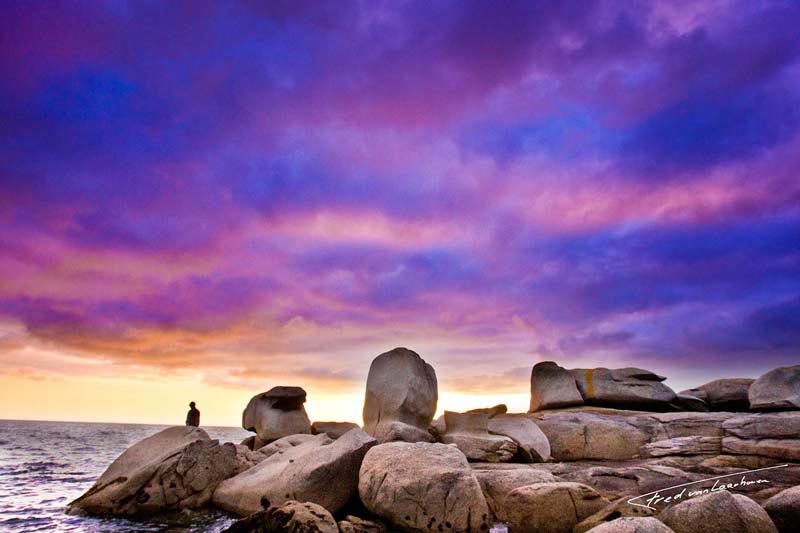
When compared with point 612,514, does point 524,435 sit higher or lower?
higher

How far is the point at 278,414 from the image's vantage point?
2436cm

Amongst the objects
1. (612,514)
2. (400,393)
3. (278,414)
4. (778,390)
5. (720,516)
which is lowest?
(612,514)

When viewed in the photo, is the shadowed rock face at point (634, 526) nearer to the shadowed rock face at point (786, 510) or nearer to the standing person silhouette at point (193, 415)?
the shadowed rock face at point (786, 510)

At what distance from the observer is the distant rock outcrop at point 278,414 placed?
24.1 metres

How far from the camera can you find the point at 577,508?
9.17m

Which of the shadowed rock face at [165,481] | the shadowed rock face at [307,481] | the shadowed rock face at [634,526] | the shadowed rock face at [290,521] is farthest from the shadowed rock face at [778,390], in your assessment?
the shadowed rock face at [165,481]

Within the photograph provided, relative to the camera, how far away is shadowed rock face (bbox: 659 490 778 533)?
7645 millimetres

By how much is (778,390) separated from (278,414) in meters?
19.8

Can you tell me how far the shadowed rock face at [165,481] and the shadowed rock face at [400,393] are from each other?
4.52m

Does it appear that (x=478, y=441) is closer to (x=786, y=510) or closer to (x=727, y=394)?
(x=786, y=510)

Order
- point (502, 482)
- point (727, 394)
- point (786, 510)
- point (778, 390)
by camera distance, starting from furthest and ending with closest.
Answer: point (727, 394) < point (778, 390) < point (502, 482) < point (786, 510)

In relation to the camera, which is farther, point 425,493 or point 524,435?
point 524,435
